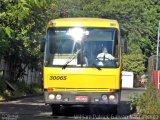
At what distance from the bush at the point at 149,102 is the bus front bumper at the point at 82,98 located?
3.33 ft

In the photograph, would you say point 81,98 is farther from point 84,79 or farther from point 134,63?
point 134,63

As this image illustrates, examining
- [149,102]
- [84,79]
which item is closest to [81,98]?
[84,79]

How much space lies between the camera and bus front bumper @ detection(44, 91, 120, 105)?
55.3 feet

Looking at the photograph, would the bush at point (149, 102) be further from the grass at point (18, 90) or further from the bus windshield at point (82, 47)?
the grass at point (18, 90)

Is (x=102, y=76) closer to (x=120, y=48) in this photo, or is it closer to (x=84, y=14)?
(x=120, y=48)

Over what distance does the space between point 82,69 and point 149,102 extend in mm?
2505

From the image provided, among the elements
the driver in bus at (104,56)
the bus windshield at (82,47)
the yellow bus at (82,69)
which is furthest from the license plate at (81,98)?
the driver in bus at (104,56)

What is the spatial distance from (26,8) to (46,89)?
5714 millimetres

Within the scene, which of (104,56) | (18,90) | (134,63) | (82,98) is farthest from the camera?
(134,63)

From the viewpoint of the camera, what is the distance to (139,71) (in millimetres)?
77000

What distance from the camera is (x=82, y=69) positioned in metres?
17.0

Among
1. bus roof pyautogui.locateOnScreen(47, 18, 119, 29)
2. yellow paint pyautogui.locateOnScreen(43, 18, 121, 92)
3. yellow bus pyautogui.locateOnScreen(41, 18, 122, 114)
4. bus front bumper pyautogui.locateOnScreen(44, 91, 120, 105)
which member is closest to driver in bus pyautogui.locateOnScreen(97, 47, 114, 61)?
yellow bus pyautogui.locateOnScreen(41, 18, 122, 114)

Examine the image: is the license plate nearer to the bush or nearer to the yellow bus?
the yellow bus

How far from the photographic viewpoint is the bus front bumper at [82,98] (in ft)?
55.3
